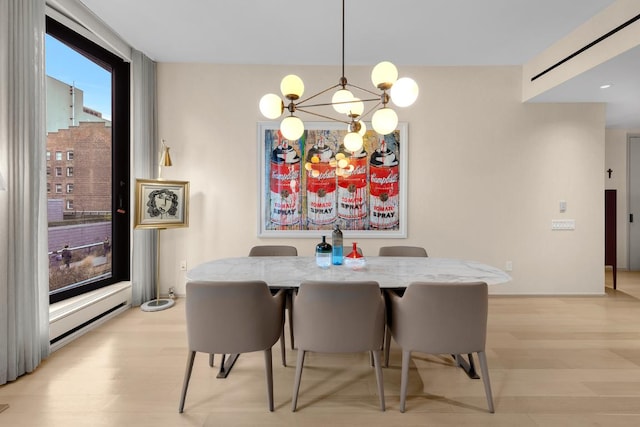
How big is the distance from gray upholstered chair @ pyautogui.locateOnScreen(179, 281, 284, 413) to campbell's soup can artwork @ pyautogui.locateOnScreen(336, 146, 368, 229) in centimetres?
230

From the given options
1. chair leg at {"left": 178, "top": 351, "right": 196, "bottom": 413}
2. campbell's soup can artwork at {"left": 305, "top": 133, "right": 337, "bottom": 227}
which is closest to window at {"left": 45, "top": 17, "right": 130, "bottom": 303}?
chair leg at {"left": 178, "top": 351, "right": 196, "bottom": 413}

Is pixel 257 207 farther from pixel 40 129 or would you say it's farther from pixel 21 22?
pixel 21 22

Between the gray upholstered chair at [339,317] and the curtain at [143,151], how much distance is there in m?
2.72

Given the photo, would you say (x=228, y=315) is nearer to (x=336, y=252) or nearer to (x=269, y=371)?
→ (x=269, y=371)

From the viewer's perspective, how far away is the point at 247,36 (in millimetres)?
3268

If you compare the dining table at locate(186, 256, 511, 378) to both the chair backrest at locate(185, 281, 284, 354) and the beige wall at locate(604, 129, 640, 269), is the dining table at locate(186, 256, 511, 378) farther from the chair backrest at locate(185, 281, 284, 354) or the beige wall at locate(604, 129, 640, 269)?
the beige wall at locate(604, 129, 640, 269)

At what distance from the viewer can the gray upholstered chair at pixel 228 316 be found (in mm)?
1698

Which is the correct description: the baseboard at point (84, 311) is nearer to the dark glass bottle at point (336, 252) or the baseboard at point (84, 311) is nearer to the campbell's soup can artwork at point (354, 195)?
the dark glass bottle at point (336, 252)

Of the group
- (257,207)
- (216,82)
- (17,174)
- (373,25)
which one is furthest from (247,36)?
(17,174)

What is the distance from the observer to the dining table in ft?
6.33

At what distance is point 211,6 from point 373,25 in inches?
60.7

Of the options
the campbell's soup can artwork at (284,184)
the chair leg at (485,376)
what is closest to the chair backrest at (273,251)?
the campbell's soup can artwork at (284,184)

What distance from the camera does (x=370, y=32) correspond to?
10.4ft

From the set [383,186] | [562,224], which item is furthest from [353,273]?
[562,224]
